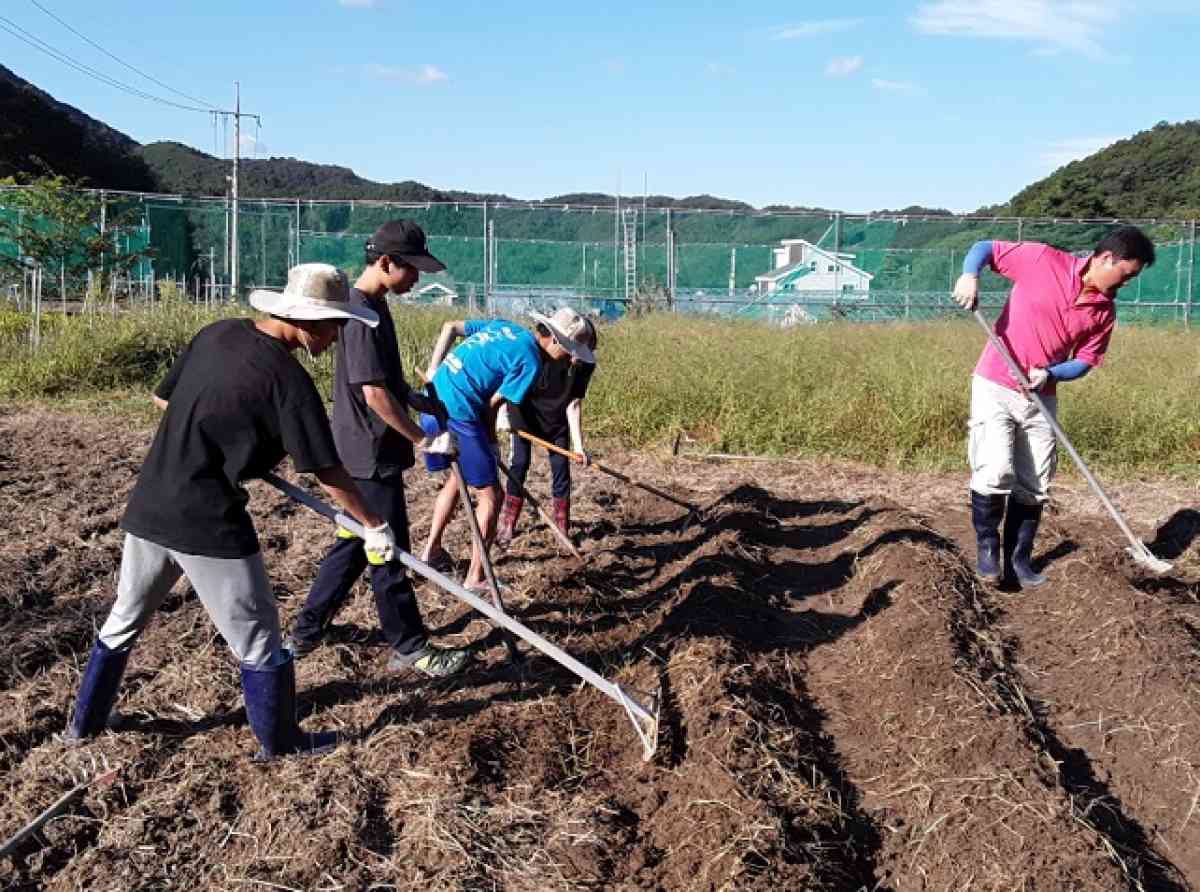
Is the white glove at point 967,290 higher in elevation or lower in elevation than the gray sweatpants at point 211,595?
higher

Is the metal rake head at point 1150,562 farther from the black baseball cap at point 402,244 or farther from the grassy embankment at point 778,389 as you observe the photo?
the black baseball cap at point 402,244

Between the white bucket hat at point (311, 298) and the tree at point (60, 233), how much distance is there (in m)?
11.5

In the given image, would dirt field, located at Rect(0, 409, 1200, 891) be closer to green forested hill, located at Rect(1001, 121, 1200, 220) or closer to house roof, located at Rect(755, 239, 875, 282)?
house roof, located at Rect(755, 239, 875, 282)

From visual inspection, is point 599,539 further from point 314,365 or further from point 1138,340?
point 1138,340

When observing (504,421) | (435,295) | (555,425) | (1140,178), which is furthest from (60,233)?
(1140,178)

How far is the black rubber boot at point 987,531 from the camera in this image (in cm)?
559

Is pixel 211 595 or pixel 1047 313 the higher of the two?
pixel 1047 313

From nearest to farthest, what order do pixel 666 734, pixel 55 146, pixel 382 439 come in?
pixel 666 734 < pixel 382 439 < pixel 55 146

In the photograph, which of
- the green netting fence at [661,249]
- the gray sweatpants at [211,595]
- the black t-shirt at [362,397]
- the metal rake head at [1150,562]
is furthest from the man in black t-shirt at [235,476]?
the green netting fence at [661,249]

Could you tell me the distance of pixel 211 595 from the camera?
3221mm

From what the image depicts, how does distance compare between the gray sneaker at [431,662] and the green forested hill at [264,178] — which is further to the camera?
the green forested hill at [264,178]

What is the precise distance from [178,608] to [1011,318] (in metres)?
4.23

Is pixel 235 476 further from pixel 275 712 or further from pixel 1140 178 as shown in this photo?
pixel 1140 178

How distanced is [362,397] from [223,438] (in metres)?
1.10
